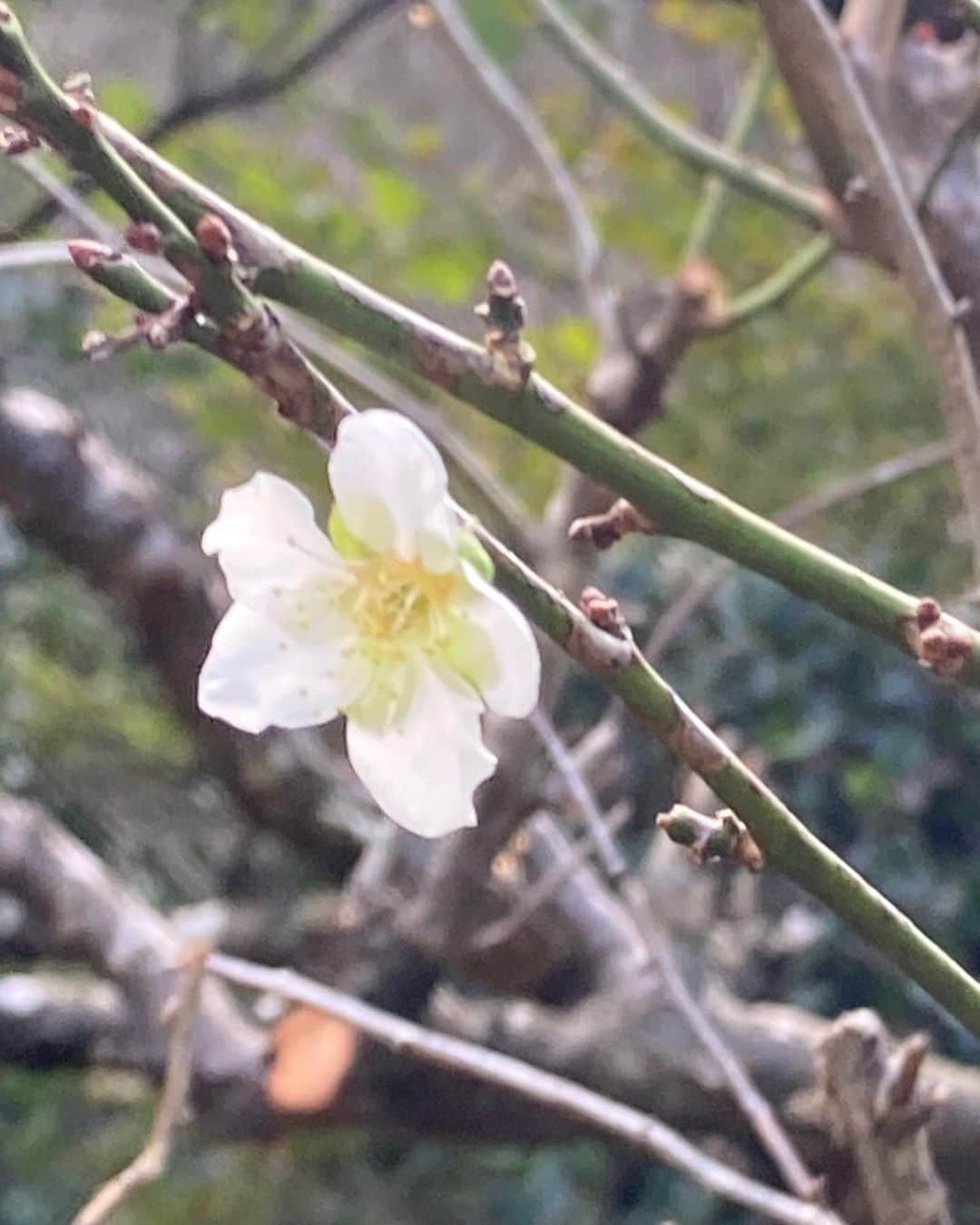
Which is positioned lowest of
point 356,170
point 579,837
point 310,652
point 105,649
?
point 310,652

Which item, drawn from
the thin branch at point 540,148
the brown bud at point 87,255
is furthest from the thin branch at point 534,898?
the brown bud at point 87,255

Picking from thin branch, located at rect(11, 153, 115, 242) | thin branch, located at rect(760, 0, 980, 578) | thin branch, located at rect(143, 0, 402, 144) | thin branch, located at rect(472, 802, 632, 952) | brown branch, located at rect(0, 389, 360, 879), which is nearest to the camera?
thin branch, located at rect(760, 0, 980, 578)

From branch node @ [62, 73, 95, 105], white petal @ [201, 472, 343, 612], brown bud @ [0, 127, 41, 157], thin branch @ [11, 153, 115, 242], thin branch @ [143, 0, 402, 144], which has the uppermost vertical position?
thin branch @ [143, 0, 402, 144]

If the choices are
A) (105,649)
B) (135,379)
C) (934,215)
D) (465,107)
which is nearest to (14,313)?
(135,379)

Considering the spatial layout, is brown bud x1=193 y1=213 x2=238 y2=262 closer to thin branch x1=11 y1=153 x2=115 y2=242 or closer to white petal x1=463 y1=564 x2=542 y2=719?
white petal x1=463 y1=564 x2=542 y2=719

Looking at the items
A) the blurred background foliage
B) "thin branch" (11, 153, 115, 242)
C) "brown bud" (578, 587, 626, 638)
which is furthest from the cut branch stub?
the blurred background foliage

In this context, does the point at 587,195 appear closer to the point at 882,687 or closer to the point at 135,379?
the point at 135,379

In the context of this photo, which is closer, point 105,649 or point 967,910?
point 967,910
